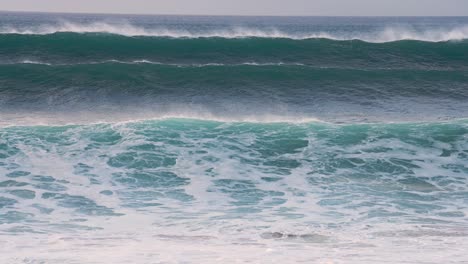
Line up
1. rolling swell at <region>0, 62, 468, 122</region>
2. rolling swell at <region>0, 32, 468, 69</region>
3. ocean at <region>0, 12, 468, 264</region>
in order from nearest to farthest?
Answer: ocean at <region>0, 12, 468, 264</region> < rolling swell at <region>0, 62, 468, 122</region> < rolling swell at <region>0, 32, 468, 69</region>

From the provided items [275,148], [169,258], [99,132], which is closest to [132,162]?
[99,132]

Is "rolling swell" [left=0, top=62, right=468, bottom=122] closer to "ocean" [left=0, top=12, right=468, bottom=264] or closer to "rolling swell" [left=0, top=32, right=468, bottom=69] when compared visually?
"ocean" [left=0, top=12, right=468, bottom=264]

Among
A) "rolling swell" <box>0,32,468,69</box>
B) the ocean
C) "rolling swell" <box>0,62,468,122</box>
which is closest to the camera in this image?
the ocean

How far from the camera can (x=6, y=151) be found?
11.0 meters

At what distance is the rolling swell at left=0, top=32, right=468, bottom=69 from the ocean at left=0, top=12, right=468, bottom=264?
0.24ft

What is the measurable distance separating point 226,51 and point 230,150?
29.6 feet

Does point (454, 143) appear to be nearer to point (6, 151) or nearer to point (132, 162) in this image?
point (132, 162)

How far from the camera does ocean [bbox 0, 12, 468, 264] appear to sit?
734cm

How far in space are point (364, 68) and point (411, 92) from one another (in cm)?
217

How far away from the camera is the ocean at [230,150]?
24.1ft

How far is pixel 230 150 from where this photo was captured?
11.4 meters

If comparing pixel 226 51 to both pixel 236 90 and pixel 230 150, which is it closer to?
pixel 236 90

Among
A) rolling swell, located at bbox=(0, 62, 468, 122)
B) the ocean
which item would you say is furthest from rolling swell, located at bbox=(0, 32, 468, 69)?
rolling swell, located at bbox=(0, 62, 468, 122)

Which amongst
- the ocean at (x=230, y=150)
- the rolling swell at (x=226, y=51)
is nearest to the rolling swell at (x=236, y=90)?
the ocean at (x=230, y=150)
